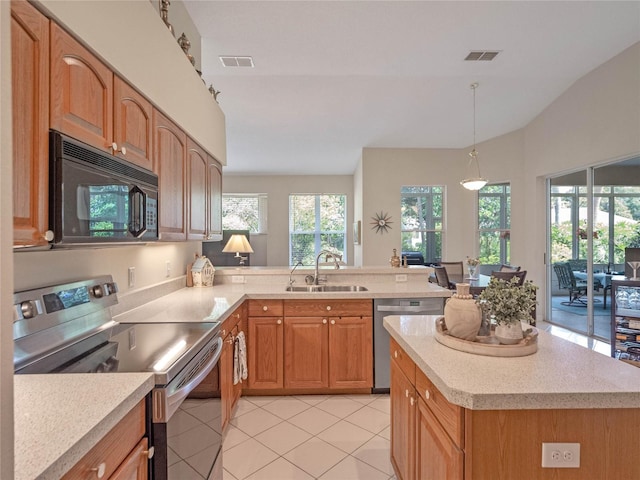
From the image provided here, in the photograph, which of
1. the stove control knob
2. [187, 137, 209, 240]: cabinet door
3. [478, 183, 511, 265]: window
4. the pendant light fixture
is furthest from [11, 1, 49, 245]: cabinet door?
[478, 183, 511, 265]: window

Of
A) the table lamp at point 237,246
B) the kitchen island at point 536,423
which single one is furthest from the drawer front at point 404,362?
the table lamp at point 237,246

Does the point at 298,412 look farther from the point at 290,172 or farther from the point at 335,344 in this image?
the point at 290,172

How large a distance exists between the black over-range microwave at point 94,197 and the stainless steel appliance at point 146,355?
35 centimetres

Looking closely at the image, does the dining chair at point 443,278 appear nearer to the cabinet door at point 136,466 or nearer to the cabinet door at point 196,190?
the cabinet door at point 196,190

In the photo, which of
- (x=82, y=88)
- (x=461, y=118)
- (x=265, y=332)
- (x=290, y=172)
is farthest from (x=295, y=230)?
(x=82, y=88)

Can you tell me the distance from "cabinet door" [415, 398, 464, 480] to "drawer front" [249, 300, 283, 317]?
5.36ft

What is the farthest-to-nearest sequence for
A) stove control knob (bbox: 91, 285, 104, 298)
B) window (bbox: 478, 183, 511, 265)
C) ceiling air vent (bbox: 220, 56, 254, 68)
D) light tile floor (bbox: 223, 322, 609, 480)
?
window (bbox: 478, 183, 511, 265)
ceiling air vent (bbox: 220, 56, 254, 68)
light tile floor (bbox: 223, 322, 609, 480)
stove control knob (bbox: 91, 285, 104, 298)

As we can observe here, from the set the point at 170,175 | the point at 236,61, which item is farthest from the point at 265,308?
the point at 236,61

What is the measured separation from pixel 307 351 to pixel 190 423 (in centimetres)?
157

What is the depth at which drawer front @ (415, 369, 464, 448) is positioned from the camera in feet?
3.36

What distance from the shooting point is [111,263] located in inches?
73.5

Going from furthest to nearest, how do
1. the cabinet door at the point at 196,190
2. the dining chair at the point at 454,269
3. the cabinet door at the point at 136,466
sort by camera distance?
the dining chair at the point at 454,269 < the cabinet door at the point at 196,190 < the cabinet door at the point at 136,466

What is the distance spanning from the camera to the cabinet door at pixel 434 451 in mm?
1036

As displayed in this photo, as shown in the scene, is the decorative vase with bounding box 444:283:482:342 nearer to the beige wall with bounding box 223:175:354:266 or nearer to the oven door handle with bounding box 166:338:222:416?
the oven door handle with bounding box 166:338:222:416
